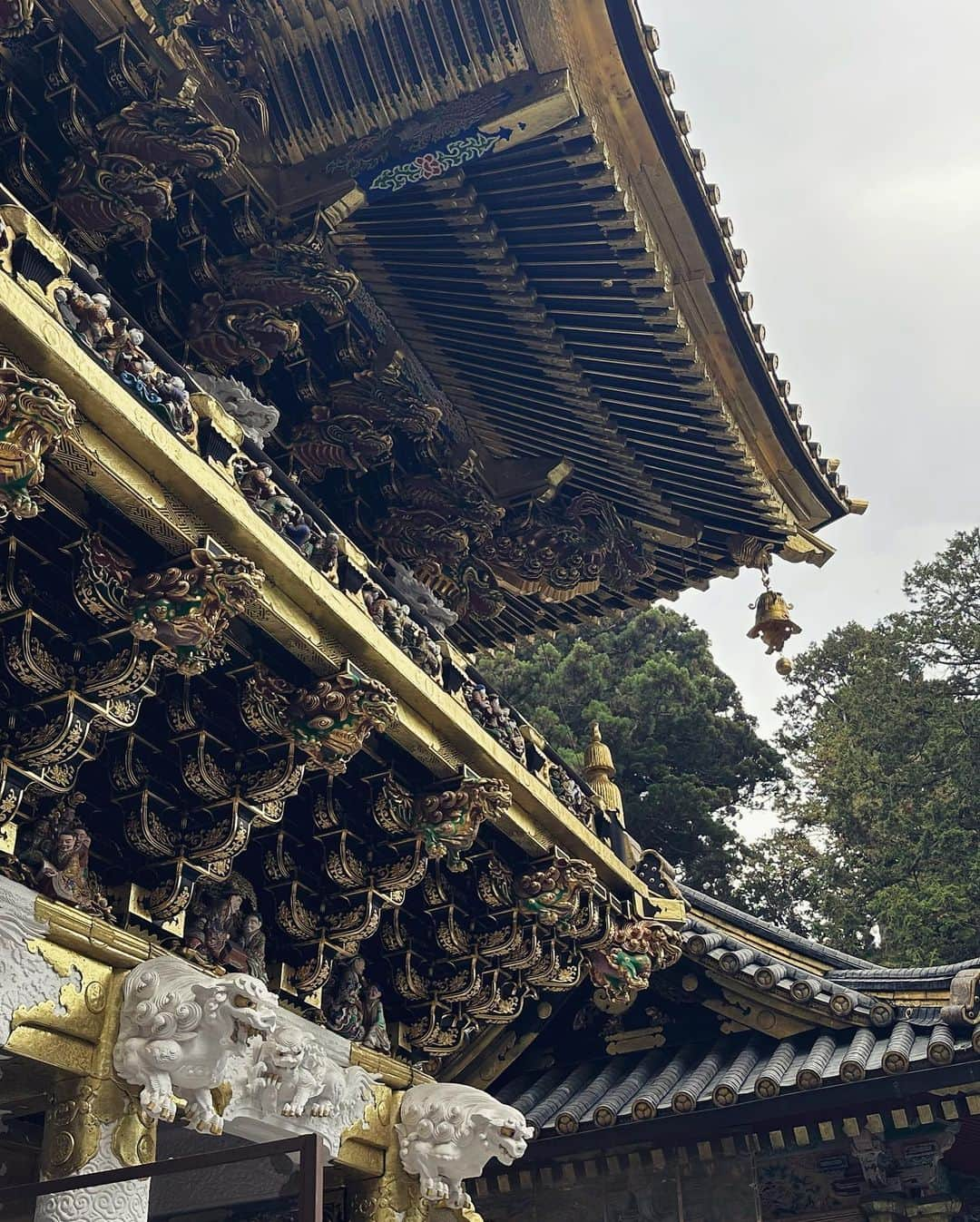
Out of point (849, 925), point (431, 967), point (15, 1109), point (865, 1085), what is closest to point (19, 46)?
point (15, 1109)

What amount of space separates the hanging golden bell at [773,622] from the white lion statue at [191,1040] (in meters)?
5.27

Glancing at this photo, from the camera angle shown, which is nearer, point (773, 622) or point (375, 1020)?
point (375, 1020)

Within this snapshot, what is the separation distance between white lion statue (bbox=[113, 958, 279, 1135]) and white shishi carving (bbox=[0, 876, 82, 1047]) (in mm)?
399

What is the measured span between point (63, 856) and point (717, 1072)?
5.56 metres

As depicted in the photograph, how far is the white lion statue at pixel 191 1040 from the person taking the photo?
5.56 meters

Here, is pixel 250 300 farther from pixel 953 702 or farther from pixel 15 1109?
pixel 953 702

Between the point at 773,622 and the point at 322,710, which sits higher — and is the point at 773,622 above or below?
above

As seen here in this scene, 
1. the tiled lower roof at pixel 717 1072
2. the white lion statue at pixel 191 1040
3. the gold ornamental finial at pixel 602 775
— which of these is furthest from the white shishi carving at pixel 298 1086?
the gold ornamental finial at pixel 602 775

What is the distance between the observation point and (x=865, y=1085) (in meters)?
8.09

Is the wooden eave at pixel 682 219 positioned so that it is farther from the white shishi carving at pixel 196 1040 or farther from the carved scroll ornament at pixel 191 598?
the white shishi carving at pixel 196 1040

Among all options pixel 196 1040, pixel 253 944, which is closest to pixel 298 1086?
pixel 253 944

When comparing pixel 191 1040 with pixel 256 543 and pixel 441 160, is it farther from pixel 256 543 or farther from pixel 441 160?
pixel 441 160

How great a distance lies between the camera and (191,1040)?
223 inches

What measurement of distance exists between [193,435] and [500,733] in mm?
3027
